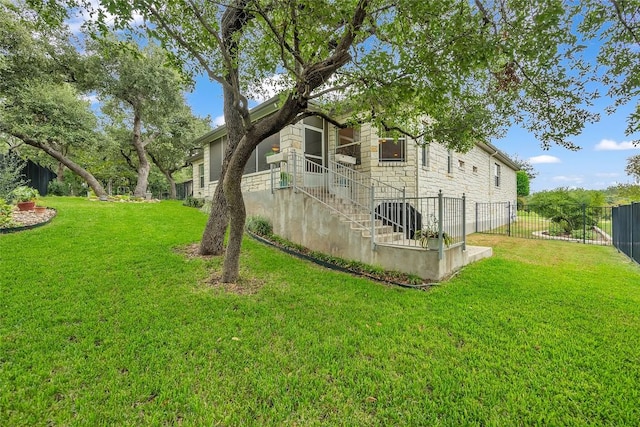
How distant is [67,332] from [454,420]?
155 inches

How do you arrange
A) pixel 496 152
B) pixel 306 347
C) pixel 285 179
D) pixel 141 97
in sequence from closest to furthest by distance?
1. pixel 306 347
2. pixel 285 179
3. pixel 496 152
4. pixel 141 97

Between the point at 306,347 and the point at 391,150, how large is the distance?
7398mm

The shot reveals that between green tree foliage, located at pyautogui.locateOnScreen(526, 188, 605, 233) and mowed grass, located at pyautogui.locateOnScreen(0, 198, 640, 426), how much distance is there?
26.6 ft

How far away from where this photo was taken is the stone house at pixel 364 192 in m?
5.61

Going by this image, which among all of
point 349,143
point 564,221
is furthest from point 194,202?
point 564,221

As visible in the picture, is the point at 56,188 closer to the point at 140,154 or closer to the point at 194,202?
the point at 140,154

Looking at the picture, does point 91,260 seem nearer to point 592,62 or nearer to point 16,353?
point 16,353

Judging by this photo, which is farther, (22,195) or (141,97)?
(141,97)

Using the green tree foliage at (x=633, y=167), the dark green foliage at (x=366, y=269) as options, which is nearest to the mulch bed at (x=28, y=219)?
the dark green foliage at (x=366, y=269)

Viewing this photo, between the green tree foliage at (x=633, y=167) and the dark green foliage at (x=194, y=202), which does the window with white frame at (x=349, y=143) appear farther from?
the green tree foliage at (x=633, y=167)

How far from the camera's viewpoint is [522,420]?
6.67 ft

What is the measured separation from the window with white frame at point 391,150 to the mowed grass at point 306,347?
4689 millimetres

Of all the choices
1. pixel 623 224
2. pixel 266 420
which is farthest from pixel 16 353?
pixel 623 224

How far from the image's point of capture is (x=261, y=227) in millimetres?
8266
